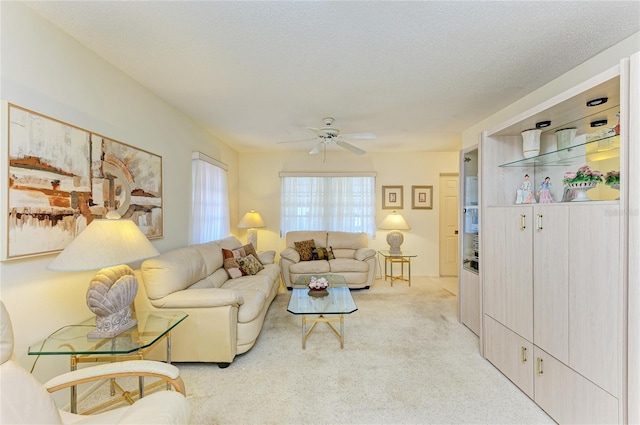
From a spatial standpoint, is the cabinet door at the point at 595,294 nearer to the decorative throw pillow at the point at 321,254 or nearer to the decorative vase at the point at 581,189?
the decorative vase at the point at 581,189

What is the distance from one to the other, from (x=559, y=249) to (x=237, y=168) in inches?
199

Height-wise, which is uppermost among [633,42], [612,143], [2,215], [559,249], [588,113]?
[633,42]

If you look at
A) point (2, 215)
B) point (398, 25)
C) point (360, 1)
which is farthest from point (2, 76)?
point (398, 25)

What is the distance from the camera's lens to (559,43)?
1933 millimetres

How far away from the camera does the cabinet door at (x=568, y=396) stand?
1.45 metres

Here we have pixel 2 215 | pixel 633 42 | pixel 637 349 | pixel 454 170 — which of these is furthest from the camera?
pixel 454 170

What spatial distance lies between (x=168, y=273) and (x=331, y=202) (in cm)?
353

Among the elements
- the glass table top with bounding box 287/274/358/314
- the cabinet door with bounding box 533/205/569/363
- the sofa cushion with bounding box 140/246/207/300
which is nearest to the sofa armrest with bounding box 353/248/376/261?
the glass table top with bounding box 287/274/358/314

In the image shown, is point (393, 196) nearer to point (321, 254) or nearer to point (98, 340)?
point (321, 254)

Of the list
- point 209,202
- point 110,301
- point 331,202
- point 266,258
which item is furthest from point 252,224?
point 110,301

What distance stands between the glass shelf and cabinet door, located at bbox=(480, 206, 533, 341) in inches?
19.2

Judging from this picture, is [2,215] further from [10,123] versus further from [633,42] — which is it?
[633,42]

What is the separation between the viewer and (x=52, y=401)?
1.17m

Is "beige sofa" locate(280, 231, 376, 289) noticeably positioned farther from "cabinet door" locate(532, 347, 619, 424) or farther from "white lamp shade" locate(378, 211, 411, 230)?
"cabinet door" locate(532, 347, 619, 424)
